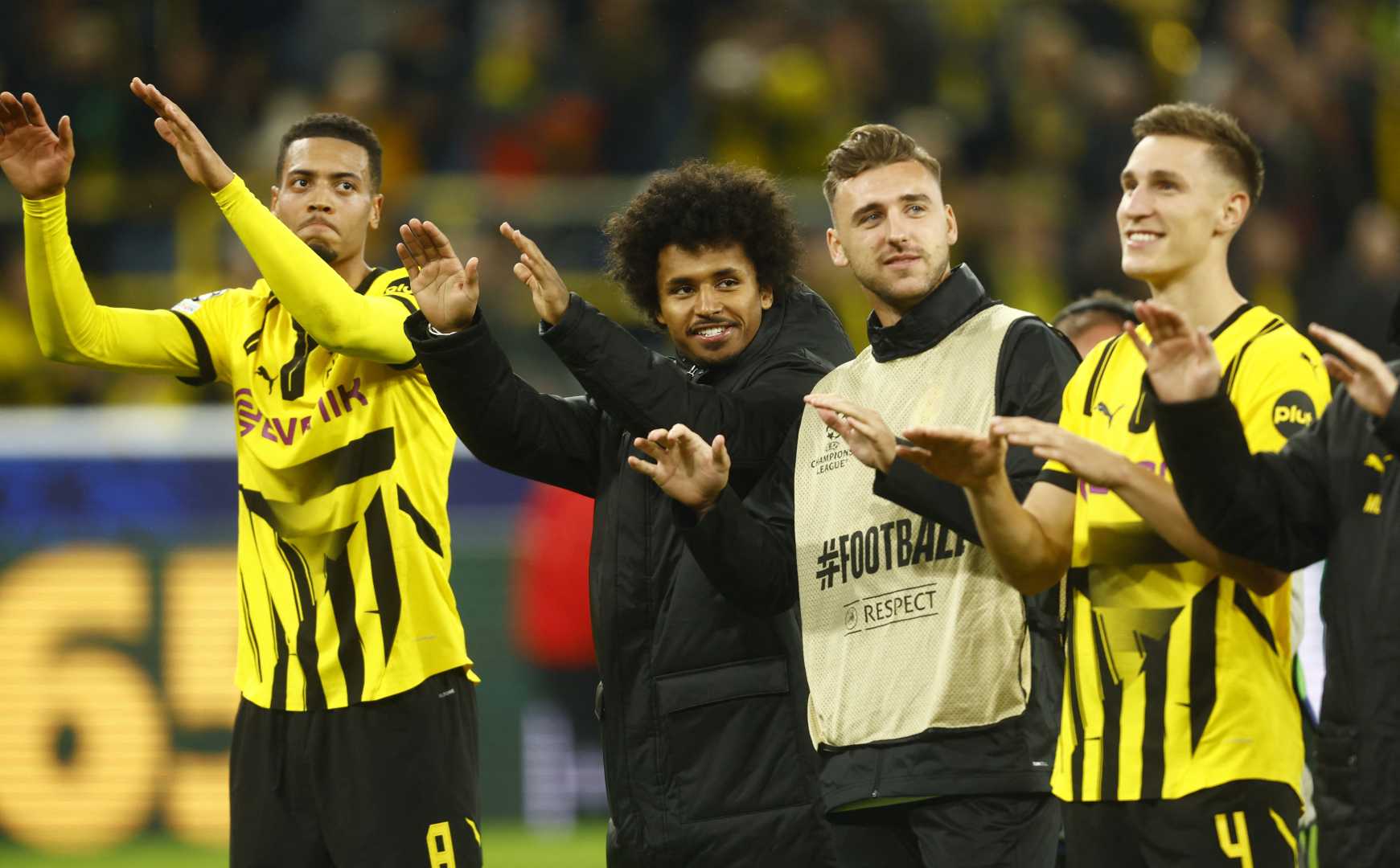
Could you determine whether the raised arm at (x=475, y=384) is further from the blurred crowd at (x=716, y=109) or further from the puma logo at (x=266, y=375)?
the blurred crowd at (x=716, y=109)

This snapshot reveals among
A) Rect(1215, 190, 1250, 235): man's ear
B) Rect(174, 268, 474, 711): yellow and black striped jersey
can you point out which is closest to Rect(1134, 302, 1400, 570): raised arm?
Rect(1215, 190, 1250, 235): man's ear

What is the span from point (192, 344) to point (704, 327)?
4.71ft

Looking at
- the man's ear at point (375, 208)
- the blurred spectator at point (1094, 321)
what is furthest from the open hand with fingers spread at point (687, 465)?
the blurred spectator at point (1094, 321)

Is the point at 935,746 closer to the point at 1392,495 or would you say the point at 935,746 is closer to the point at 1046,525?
the point at 1046,525

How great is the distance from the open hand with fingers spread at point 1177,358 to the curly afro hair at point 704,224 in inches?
62.2

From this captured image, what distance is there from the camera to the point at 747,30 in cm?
1263

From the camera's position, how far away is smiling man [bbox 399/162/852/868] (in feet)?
14.9

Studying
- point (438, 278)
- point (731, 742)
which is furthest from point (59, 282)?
point (731, 742)

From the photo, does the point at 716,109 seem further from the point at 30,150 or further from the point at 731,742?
the point at 731,742

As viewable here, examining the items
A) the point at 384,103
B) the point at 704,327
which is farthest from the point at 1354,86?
the point at 704,327

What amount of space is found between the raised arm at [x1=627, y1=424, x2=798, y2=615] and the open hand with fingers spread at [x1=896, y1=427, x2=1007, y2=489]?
A: 1.91 ft

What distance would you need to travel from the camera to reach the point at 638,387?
4684 millimetres

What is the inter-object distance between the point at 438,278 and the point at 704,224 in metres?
0.73

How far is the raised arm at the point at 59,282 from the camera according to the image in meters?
5.04
